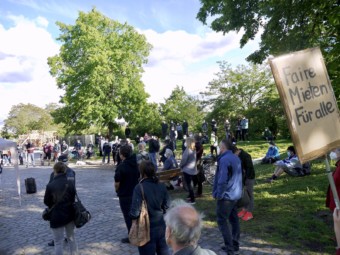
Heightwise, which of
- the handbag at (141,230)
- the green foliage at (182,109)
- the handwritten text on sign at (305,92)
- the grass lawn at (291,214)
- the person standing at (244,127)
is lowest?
the grass lawn at (291,214)

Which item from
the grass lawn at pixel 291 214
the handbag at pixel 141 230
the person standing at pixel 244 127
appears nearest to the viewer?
the handbag at pixel 141 230

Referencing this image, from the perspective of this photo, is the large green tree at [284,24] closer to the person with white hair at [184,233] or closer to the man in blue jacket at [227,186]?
the man in blue jacket at [227,186]

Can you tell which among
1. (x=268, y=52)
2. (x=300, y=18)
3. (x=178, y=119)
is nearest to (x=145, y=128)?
(x=178, y=119)

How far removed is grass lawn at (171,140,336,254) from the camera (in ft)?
20.6

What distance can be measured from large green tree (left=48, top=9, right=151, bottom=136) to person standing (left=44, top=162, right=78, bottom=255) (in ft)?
85.6

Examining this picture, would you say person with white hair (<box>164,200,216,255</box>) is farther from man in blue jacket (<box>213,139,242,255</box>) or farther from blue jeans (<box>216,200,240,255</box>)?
blue jeans (<box>216,200,240,255</box>)

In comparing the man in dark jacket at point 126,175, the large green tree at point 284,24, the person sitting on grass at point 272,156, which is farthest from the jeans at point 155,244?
the person sitting on grass at point 272,156

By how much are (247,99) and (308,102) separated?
29.6 meters

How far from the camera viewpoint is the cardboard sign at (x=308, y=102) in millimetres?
3193

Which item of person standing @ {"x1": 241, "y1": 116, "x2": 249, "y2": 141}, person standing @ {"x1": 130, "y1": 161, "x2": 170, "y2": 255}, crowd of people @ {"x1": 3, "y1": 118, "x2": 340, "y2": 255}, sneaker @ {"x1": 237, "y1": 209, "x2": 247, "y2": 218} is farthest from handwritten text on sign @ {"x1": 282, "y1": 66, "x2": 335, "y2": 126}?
person standing @ {"x1": 241, "y1": 116, "x2": 249, "y2": 141}

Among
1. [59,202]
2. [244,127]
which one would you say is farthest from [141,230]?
[244,127]

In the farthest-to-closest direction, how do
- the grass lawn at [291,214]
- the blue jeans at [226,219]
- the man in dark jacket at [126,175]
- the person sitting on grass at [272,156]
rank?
the person sitting on grass at [272,156] < the grass lawn at [291,214] < the man in dark jacket at [126,175] < the blue jeans at [226,219]

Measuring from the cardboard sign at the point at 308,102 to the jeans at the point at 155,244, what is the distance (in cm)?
209

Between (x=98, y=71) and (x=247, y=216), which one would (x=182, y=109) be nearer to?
(x=98, y=71)
